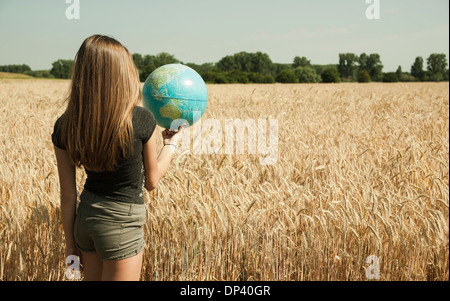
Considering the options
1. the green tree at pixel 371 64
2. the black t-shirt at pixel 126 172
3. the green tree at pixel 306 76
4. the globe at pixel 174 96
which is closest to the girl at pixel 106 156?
the black t-shirt at pixel 126 172

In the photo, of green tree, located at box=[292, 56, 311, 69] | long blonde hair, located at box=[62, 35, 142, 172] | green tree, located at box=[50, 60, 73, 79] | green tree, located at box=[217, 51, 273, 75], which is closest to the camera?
long blonde hair, located at box=[62, 35, 142, 172]

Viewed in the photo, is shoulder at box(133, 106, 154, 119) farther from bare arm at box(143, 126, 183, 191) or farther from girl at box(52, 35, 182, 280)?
bare arm at box(143, 126, 183, 191)

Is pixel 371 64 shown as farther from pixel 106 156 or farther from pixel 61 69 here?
pixel 106 156

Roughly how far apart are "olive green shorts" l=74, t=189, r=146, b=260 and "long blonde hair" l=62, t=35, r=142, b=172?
0.21 m

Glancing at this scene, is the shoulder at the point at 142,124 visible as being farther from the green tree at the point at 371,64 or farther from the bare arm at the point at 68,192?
the green tree at the point at 371,64

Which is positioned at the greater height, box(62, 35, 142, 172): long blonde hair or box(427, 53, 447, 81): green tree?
box(427, 53, 447, 81): green tree

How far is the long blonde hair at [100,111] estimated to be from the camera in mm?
1791

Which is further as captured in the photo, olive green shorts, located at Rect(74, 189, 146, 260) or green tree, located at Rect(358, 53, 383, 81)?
green tree, located at Rect(358, 53, 383, 81)

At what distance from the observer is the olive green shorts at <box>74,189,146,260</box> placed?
1883 mm

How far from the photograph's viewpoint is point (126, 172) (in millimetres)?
1904

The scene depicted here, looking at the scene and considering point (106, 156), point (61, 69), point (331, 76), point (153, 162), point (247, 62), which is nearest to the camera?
point (106, 156)

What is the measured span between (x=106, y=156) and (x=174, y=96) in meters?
1.15

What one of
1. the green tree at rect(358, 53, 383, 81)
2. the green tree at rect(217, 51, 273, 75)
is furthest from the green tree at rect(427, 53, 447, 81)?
the green tree at rect(217, 51, 273, 75)

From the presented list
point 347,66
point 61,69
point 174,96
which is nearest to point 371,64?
point 347,66
